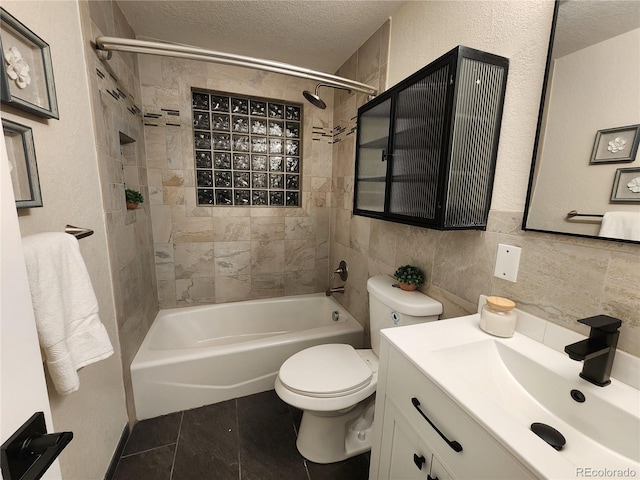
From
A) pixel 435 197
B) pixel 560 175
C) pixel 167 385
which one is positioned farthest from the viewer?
pixel 167 385

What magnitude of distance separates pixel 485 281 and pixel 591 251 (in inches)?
13.6

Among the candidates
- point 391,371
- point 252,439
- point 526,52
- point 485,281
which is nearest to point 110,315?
point 252,439

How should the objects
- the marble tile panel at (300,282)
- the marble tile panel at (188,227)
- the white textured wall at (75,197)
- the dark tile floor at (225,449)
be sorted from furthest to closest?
the marble tile panel at (300,282)
the marble tile panel at (188,227)
the dark tile floor at (225,449)
the white textured wall at (75,197)

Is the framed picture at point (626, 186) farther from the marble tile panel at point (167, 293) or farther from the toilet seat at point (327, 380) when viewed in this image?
the marble tile panel at point (167, 293)

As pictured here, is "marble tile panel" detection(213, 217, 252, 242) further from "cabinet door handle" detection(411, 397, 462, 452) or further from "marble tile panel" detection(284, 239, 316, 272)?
"cabinet door handle" detection(411, 397, 462, 452)

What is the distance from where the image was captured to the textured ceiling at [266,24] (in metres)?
1.44

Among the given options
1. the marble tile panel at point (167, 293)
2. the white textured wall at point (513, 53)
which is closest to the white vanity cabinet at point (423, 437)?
the white textured wall at point (513, 53)

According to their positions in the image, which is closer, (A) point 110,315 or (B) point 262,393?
(A) point 110,315

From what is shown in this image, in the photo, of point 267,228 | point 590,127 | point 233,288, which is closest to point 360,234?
point 267,228

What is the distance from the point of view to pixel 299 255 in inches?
96.5

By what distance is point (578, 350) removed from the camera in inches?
25.7

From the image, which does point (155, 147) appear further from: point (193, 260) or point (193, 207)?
point (193, 260)

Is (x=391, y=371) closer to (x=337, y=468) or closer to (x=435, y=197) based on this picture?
(x=435, y=197)

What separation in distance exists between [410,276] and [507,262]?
0.44m
